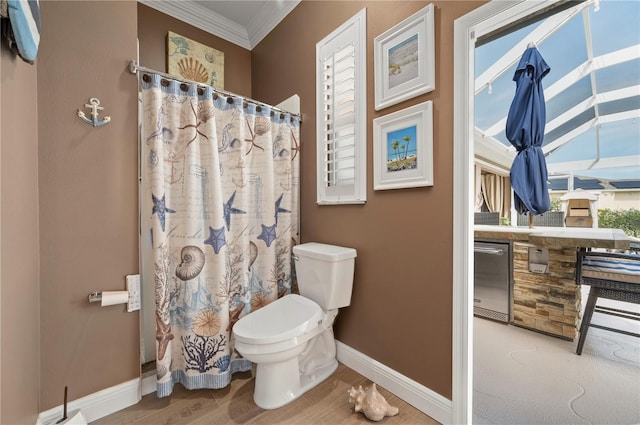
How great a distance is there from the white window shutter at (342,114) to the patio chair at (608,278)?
1.69 metres

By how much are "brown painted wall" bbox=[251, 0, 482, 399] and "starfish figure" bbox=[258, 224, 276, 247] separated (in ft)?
1.04

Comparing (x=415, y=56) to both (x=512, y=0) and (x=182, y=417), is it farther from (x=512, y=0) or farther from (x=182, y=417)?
(x=182, y=417)

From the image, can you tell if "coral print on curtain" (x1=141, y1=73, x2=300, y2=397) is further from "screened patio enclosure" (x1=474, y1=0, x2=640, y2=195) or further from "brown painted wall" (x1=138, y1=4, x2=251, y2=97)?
"screened patio enclosure" (x1=474, y1=0, x2=640, y2=195)

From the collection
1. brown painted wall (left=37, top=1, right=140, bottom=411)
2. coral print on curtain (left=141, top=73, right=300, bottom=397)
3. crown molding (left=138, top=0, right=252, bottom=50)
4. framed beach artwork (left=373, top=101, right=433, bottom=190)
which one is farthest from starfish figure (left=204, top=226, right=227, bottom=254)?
crown molding (left=138, top=0, right=252, bottom=50)

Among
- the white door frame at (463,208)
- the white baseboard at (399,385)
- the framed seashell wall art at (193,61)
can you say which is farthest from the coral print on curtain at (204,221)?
the white door frame at (463,208)

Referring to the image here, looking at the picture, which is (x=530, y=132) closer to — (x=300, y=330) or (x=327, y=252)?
(x=327, y=252)

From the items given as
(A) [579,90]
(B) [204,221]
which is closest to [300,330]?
(B) [204,221]

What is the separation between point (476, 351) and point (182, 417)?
204 cm

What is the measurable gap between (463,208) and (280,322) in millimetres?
1160

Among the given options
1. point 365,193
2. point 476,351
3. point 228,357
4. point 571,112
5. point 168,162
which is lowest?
point 476,351

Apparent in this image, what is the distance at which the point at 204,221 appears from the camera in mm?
1670

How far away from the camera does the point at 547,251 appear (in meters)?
2.22

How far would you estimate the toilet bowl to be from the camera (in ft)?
4.52

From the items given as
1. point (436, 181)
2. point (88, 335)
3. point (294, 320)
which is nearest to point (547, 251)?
point (436, 181)
